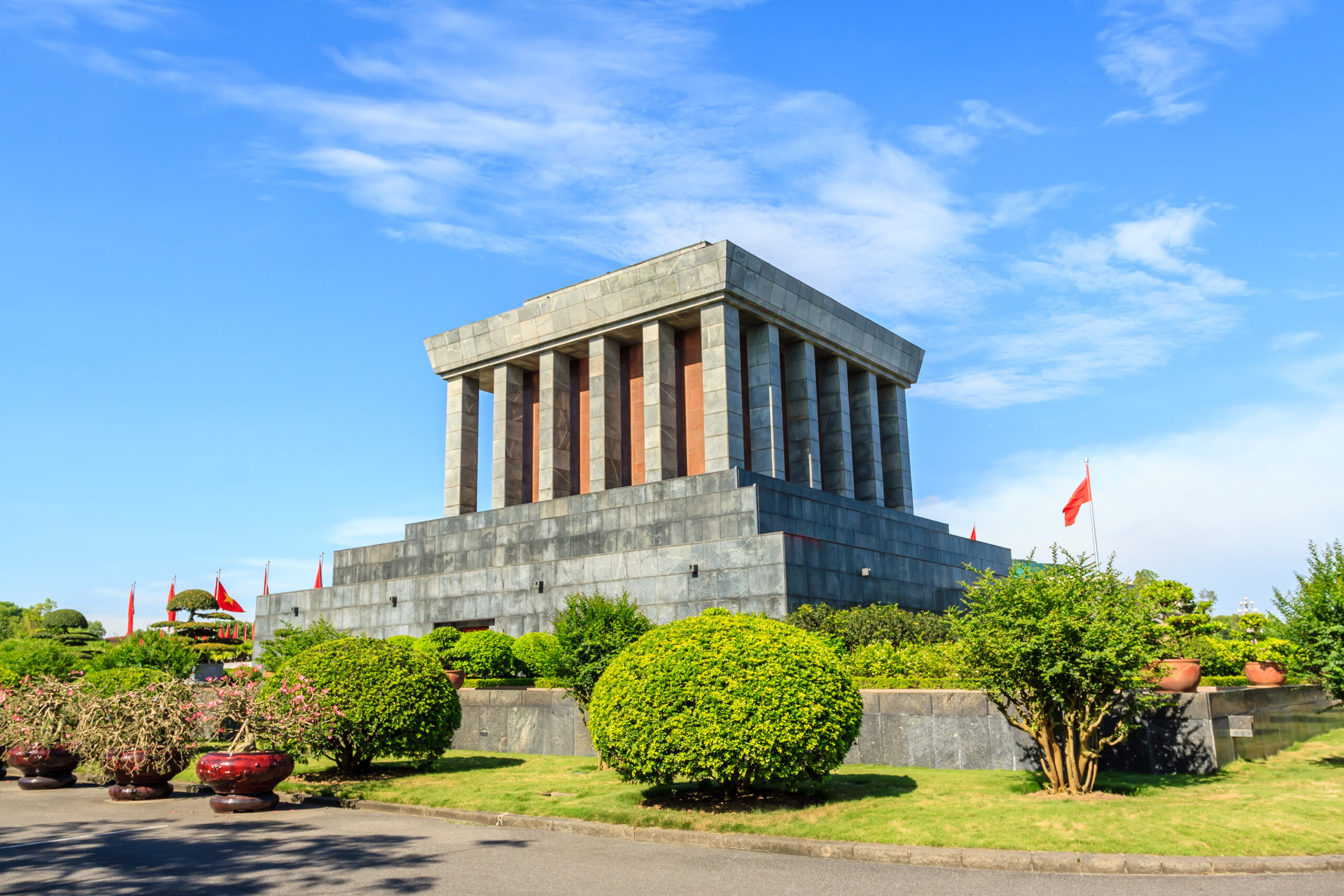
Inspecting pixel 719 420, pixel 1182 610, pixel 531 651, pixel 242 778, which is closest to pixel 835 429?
pixel 719 420

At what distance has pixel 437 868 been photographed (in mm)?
8992

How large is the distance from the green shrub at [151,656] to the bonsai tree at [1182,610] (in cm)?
2298

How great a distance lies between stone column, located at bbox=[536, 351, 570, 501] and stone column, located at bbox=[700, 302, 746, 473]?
6382 mm

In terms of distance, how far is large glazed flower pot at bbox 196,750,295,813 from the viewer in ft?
42.4

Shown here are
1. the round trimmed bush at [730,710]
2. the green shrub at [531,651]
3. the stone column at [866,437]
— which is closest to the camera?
the round trimmed bush at [730,710]

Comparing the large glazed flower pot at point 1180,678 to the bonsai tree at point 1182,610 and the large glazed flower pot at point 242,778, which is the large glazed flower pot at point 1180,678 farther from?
the large glazed flower pot at point 242,778

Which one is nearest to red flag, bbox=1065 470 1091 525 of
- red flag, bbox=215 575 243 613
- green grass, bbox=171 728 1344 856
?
green grass, bbox=171 728 1344 856

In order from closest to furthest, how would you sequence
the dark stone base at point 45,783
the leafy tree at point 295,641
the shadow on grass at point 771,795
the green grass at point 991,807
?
the green grass at point 991,807 → the shadow on grass at point 771,795 → the dark stone base at point 45,783 → the leafy tree at point 295,641

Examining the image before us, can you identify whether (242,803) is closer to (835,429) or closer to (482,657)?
(482,657)

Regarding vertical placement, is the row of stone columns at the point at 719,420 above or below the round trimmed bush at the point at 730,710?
above

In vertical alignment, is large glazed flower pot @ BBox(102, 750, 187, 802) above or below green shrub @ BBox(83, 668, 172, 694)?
below

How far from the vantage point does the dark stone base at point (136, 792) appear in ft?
46.4

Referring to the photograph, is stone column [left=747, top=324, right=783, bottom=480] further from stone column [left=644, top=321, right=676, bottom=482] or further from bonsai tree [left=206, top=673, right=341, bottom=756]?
bonsai tree [left=206, top=673, right=341, bottom=756]

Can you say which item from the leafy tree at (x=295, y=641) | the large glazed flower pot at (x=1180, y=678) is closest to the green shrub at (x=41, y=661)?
the leafy tree at (x=295, y=641)
